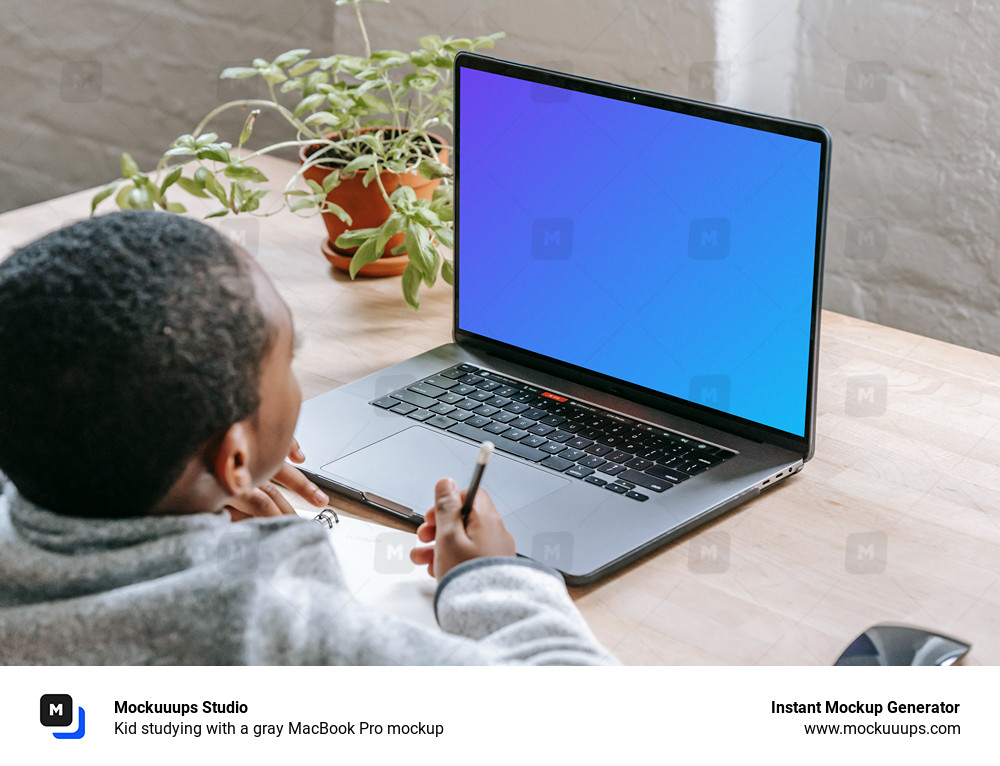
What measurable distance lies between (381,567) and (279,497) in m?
0.11

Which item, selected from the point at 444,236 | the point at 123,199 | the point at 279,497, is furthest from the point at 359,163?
the point at 279,497

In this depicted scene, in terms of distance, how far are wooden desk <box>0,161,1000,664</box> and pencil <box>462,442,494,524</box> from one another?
84 millimetres

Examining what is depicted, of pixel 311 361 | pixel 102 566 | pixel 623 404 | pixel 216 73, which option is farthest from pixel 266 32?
pixel 102 566

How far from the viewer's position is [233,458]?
24.0 inches

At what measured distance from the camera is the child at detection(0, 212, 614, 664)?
550 millimetres

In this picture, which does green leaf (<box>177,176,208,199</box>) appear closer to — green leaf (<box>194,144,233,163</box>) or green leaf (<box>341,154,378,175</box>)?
green leaf (<box>194,144,233,163</box>)

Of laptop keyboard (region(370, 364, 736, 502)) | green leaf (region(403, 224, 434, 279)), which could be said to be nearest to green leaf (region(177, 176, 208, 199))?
green leaf (region(403, 224, 434, 279))

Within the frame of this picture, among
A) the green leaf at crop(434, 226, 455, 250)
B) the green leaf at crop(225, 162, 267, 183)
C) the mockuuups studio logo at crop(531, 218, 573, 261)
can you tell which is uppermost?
the green leaf at crop(225, 162, 267, 183)

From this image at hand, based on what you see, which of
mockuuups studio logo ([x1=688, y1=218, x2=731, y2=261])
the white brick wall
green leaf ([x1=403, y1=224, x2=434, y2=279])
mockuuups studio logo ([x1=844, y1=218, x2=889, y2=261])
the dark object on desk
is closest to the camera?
the dark object on desk

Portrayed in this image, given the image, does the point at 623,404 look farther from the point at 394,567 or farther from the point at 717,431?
the point at 394,567

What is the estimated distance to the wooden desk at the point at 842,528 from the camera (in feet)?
2.30

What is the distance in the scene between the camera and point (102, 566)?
56 cm

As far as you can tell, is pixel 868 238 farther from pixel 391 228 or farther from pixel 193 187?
pixel 193 187

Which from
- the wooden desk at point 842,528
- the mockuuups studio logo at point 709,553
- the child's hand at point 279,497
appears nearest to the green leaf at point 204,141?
the wooden desk at point 842,528
